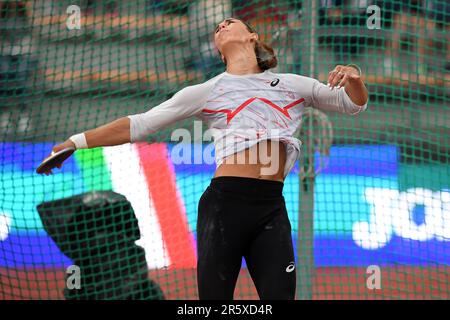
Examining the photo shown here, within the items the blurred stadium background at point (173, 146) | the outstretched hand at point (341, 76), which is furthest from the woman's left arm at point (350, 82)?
the blurred stadium background at point (173, 146)

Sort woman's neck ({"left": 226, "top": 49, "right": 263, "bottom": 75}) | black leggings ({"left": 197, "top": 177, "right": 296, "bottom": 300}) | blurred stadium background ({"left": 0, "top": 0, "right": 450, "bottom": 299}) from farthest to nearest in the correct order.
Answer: blurred stadium background ({"left": 0, "top": 0, "right": 450, "bottom": 299}), woman's neck ({"left": 226, "top": 49, "right": 263, "bottom": 75}), black leggings ({"left": 197, "top": 177, "right": 296, "bottom": 300})

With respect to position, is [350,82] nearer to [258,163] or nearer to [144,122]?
[258,163]

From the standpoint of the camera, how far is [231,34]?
3.96m

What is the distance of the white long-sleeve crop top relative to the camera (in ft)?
12.3

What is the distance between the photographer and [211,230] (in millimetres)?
3648

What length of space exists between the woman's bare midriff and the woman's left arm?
0.37 m

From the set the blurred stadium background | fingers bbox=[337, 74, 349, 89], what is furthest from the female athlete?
the blurred stadium background

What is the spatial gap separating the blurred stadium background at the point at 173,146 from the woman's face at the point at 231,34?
7.13 ft

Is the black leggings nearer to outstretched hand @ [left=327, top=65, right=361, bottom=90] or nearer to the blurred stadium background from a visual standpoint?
outstretched hand @ [left=327, top=65, right=361, bottom=90]

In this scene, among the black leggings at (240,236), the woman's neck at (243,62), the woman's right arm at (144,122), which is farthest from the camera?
the woman's neck at (243,62)

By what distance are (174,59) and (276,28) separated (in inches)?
34.1

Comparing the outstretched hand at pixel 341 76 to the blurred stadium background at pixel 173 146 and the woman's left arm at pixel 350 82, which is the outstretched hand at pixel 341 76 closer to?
the woman's left arm at pixel 350 82

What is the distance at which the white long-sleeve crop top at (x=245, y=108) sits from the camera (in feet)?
12.3
